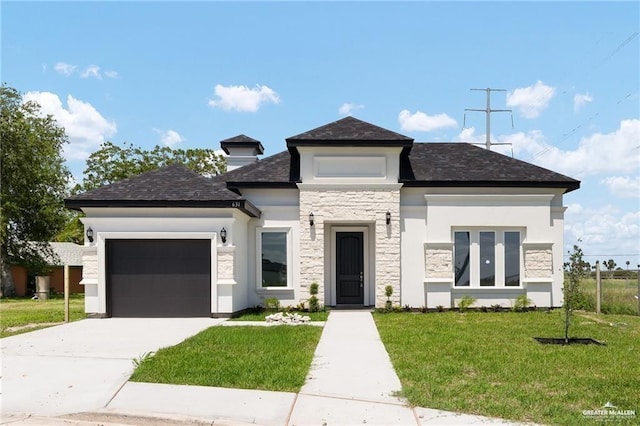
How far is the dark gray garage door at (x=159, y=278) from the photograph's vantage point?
608 inches

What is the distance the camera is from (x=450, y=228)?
57.1 ft

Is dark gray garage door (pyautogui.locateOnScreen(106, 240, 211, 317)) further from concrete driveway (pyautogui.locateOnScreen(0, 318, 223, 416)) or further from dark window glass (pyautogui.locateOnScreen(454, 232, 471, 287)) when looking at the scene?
dark window glass (pyautogui.locateOnScreen(454, 232, 471, 287))

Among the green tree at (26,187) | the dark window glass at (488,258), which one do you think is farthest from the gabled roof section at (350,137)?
the green tree at (26,187)

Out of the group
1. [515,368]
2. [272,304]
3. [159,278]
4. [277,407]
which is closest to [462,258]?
[272,304]

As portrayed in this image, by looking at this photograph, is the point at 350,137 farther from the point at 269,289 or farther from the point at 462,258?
the point at 269,289

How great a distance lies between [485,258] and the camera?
17641mm

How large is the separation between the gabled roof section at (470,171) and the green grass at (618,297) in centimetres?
334

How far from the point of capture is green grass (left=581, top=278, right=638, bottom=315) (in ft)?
55.6

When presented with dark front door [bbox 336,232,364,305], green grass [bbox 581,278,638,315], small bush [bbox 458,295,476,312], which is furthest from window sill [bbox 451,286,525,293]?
dark front door [bbox 336,232,364,305]

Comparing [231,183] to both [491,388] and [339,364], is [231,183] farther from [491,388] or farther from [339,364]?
[491,388]

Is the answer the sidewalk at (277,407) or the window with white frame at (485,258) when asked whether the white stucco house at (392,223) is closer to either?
the window with white frame at (485,258)

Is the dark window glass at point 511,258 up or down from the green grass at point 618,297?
up

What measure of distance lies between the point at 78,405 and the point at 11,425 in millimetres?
745

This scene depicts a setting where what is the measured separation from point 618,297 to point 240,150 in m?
15.0
